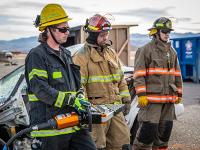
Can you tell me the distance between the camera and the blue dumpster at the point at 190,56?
1578cm

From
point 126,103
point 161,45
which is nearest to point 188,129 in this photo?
point 161,45

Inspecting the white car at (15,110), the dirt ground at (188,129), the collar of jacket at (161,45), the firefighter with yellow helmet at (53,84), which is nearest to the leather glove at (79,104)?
the firefighter with yellow helmet at (53,84)

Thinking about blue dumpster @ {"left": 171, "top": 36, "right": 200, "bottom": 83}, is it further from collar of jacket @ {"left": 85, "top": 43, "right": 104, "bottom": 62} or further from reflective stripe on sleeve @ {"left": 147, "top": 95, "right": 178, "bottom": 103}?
collar of jacket @ {"left": 85, "top": 43, "right": 104, "bottom": 62}

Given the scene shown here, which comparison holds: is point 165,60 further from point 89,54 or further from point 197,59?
point 197,59

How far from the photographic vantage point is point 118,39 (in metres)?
12.9

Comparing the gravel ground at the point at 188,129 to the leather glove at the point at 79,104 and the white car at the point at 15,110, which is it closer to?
the white car at the point at 15,110

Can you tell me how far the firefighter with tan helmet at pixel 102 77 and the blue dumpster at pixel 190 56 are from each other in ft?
38.4

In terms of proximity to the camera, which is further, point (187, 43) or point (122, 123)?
point (187, 43)

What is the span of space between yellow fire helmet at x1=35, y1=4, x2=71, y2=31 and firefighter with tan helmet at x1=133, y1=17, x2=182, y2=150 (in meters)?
1.93

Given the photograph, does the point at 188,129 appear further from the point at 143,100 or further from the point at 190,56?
the point at 190,56

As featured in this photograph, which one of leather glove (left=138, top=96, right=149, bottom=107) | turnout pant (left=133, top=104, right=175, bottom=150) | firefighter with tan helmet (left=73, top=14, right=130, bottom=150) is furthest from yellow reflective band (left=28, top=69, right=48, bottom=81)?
turnout pant (left=133, top=104, right=175, bottom=150)

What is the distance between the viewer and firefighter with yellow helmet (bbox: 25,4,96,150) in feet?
10.8

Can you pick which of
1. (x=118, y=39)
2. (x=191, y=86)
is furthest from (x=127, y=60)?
(x=191, y=86)

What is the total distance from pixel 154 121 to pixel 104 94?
1149mm
